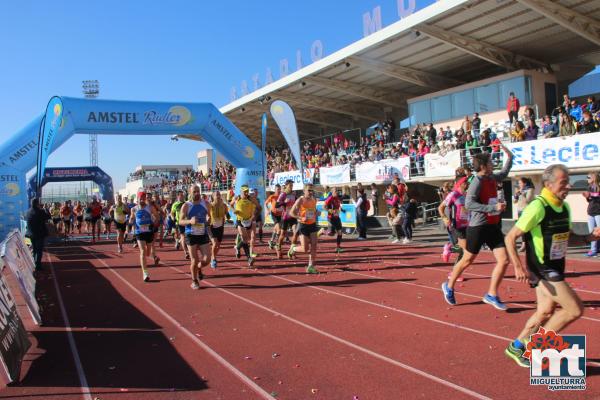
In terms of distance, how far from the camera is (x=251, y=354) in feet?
17.2

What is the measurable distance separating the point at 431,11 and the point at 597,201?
1096 cm

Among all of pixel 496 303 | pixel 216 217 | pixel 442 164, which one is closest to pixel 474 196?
pixel 496 303

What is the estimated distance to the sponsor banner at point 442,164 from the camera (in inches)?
719

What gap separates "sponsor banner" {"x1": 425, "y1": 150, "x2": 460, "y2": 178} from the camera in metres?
18.3

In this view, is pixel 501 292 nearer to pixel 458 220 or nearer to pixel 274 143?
pixel 458 220

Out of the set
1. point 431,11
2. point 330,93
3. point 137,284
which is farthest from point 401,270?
point 330,93

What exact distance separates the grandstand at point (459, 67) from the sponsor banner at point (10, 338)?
13.8 meters

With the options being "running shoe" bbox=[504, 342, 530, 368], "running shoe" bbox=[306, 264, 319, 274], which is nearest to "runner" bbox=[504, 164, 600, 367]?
"running shoe" bbox=[504, 342, 530, 368]

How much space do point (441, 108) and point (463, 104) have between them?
150cm

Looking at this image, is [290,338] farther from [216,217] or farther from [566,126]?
[566,126]

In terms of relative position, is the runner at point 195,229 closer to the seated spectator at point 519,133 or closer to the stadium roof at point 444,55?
the seated spectator at point 519,133

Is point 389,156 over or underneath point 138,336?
over

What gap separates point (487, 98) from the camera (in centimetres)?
2359

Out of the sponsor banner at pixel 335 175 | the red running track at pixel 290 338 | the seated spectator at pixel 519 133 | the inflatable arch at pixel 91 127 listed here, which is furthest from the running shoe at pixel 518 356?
the sponsor banner at pixel 335 175
